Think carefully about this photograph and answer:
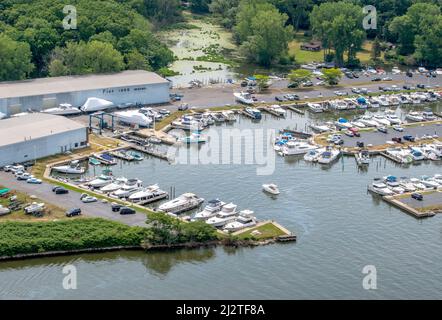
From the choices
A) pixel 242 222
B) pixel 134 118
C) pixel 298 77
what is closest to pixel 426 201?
pixel 242 222

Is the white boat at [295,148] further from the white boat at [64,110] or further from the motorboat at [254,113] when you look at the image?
the white boat at [64,110]

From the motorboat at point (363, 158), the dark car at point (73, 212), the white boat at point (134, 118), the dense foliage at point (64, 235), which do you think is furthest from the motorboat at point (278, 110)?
the dense foliage at point (64, 235)

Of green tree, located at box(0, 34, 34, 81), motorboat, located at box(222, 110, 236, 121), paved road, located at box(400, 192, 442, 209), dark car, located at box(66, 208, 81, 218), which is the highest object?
green tree, located at box(0, 34, 34, 81)

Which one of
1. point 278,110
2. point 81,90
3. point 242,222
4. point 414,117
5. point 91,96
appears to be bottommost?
point 242,222

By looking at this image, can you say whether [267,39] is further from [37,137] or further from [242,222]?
[242,222]

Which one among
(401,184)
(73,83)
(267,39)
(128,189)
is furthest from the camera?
(267,39)

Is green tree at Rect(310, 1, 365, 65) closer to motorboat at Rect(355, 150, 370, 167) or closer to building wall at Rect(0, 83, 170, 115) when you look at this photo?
building wall at Rect(0, 83, 170, 115)

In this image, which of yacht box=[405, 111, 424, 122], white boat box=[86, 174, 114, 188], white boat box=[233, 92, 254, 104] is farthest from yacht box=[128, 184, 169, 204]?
yacht box=[405, 111, 424, 122]
